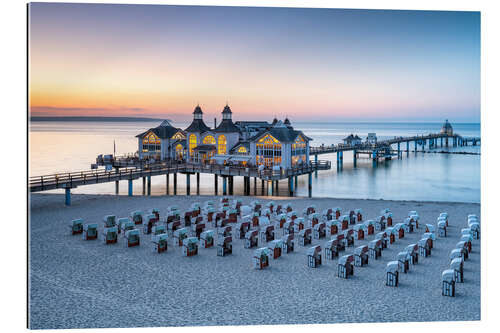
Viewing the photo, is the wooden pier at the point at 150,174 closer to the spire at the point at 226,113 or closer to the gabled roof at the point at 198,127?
the gabled roof at the point at 198,127

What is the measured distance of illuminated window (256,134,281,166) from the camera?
32.4m

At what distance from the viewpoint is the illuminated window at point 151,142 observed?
134 ft

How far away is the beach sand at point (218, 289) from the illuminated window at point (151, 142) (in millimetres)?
26033

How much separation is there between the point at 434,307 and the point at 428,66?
1226 centimetres

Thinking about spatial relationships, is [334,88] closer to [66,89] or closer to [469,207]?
[469,207]

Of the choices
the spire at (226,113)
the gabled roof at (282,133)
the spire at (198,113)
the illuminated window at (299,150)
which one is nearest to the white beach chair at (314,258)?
the gabled roof at (282,133)

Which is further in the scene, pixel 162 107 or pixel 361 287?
pixel 162 107

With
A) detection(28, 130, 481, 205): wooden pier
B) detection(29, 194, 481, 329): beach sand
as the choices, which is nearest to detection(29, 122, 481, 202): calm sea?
detection(28, 130, 481, 205): wooden pier

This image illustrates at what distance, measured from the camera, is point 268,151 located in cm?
3284

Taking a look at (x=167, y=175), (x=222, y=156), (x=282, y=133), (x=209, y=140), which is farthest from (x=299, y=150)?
(x=167, y=175)
